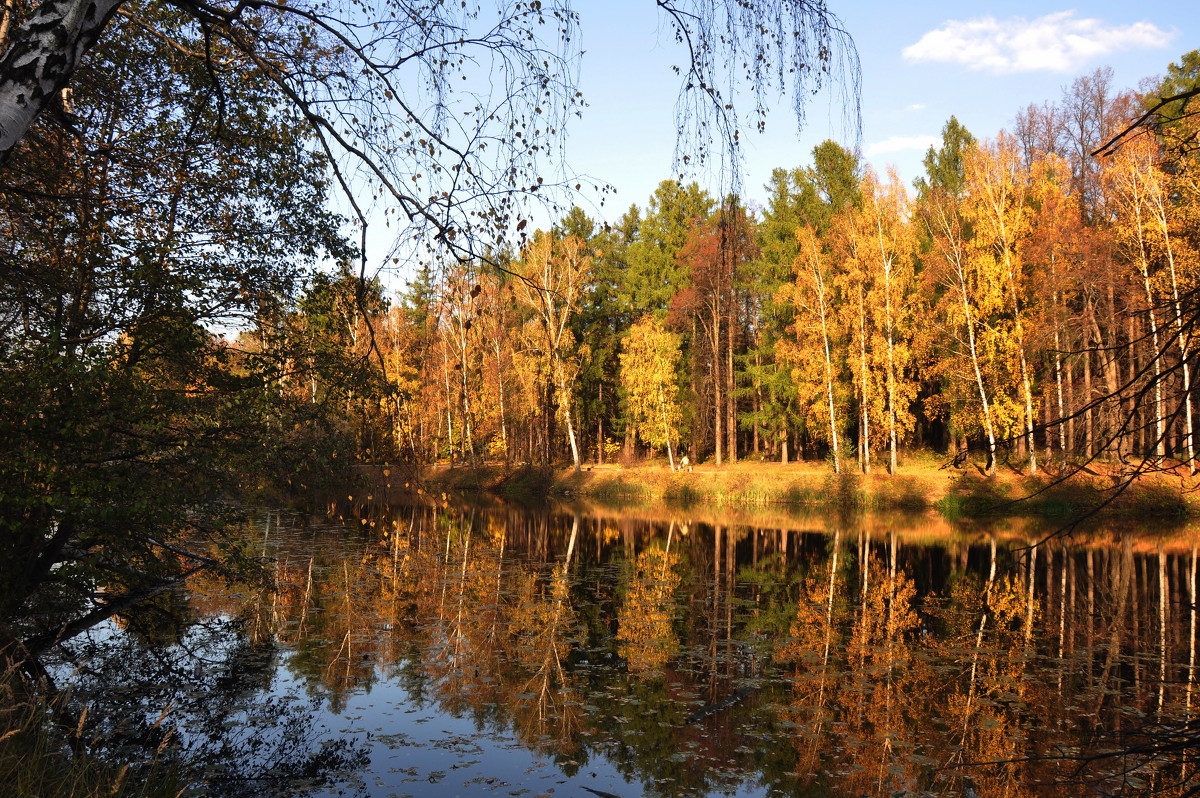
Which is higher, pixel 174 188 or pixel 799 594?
pixel 174 188

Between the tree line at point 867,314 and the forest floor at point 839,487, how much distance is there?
1411 mm

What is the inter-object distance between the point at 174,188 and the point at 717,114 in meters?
6.56

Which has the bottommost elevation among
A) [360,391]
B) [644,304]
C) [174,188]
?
[360,391]

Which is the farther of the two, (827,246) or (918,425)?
(918,425)

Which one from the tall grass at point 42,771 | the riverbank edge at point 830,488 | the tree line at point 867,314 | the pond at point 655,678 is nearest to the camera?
the tall grass at point 42,771

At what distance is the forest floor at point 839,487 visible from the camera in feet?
75.8

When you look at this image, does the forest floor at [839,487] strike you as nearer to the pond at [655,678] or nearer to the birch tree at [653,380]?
the birch tree at [653,380]

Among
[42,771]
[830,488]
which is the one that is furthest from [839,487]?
[42,771]

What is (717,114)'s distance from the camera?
3391mm

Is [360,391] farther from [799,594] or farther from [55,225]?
[799,594]

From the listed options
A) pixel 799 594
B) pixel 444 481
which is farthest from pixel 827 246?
pixel 799 594

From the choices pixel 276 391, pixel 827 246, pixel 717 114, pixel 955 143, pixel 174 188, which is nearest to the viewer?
pixel 717 114

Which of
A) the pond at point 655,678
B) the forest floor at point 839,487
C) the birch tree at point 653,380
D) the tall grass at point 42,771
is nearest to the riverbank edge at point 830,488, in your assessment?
the forest floor at point 839,487

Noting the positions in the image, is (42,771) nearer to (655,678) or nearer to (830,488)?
(655,678)
